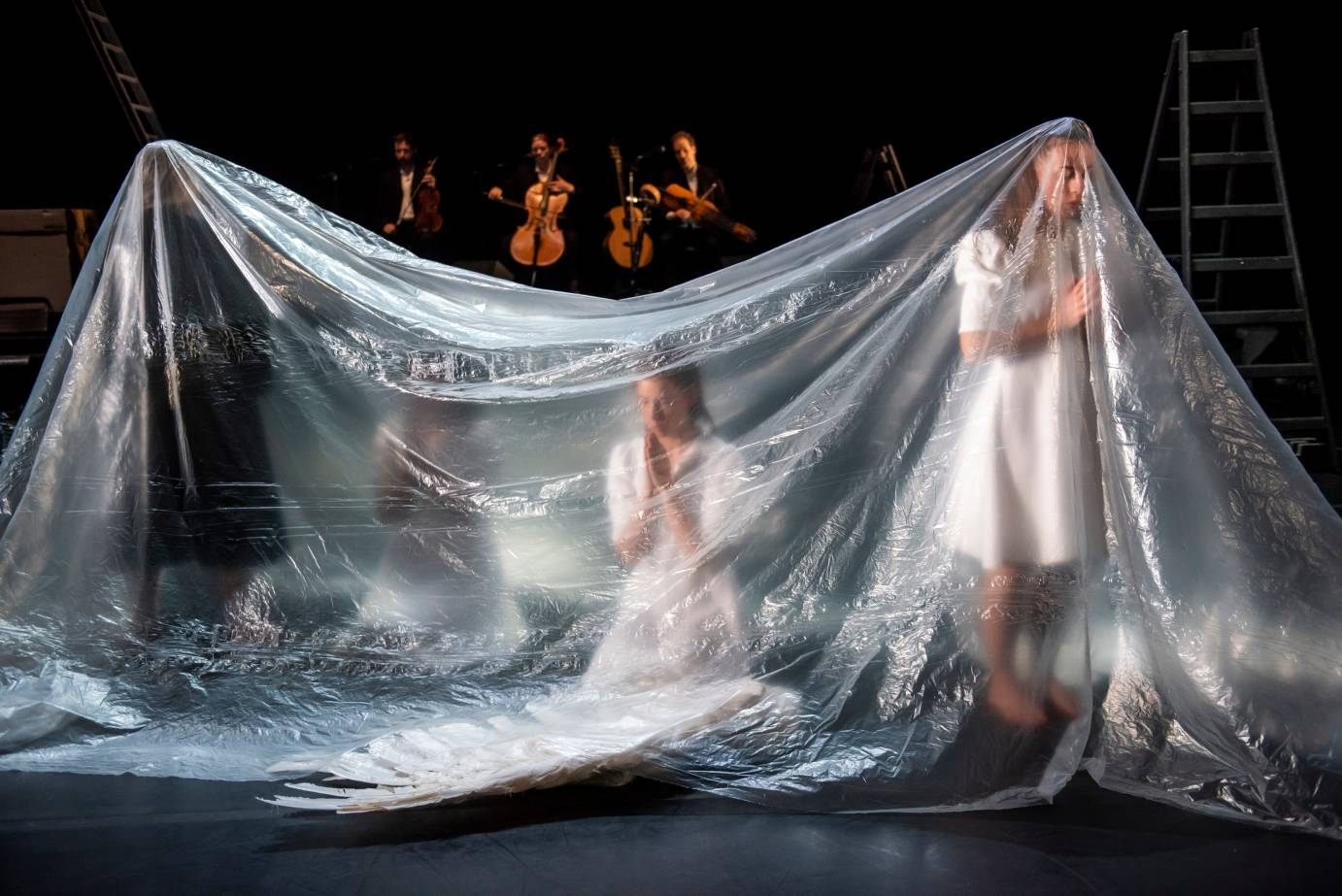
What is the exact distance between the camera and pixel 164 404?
1945 mm

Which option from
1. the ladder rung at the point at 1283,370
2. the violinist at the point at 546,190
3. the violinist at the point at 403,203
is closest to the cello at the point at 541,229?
the violinist at the point at 546,190

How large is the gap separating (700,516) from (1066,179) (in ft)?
2.90

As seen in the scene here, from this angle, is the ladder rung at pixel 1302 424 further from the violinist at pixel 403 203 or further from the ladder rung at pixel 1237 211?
the violinist at pixel 403 203

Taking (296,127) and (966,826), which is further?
(296,127)

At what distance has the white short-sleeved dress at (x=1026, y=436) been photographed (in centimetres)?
166

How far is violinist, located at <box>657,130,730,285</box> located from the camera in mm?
4871

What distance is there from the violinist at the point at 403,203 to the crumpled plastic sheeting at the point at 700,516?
2798 millimetres

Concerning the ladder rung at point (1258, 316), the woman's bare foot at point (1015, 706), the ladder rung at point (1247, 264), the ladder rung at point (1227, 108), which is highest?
the ladder rung at point (1227, 108)

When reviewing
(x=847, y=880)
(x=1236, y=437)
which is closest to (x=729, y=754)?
(x=847, y=880)

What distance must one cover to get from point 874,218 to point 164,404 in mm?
1437

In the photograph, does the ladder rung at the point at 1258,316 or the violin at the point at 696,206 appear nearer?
the ladder rung at the point at 1258,316

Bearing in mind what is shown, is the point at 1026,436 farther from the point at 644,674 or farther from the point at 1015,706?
the point at 644,674

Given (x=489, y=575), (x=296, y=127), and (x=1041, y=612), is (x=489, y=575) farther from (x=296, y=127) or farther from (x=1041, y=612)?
(x=296, y=127)

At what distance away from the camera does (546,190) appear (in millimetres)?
5082
